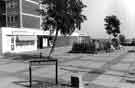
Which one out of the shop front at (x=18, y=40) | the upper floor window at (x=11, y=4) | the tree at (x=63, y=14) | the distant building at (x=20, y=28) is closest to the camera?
the tree at (x=63, y=14)

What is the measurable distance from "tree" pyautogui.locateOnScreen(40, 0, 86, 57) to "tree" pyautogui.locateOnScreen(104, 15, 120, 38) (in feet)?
77.6

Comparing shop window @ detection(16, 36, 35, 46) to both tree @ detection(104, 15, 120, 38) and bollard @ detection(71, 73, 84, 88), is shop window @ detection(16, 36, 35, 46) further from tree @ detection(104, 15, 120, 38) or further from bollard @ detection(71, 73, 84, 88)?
bollard @ detection(71, 73, 84, 88)

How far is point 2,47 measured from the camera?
2391 centimetres

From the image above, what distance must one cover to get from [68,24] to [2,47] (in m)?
13.3

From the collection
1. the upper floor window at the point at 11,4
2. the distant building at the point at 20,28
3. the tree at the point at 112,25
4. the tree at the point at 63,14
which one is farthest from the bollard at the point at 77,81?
the tree at the point at 112,25

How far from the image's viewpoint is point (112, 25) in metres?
39.6

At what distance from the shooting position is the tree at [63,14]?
16797 millimetres

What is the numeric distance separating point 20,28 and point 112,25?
24.3 meters

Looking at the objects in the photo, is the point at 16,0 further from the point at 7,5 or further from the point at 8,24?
the point at 8,24

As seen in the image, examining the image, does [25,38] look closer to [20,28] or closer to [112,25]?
[20,28]

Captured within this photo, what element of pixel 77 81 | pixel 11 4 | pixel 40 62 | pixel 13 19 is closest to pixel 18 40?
pixel 13 19

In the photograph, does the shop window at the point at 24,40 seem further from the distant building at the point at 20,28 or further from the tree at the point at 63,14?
the tree at the point at 63,14

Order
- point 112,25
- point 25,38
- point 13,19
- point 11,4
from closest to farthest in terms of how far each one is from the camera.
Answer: point 25,38
point 11,4
point 13,19
point 112,25

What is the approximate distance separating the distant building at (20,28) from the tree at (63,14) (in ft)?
34.3
